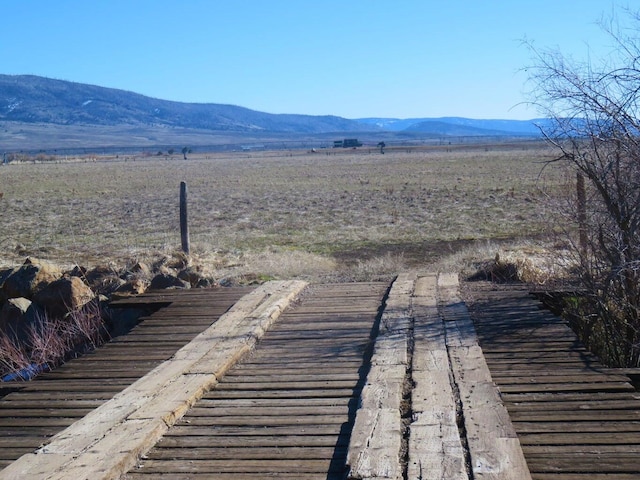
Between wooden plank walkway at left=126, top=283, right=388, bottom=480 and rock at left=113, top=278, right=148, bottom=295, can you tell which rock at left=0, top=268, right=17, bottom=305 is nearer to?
rock at left=113, top=278, right=148, bottom=295

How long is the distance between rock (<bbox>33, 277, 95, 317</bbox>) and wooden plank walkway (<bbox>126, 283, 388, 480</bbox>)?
4.08 meters

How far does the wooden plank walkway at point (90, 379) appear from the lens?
18.8 feet

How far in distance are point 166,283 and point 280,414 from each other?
607 cm

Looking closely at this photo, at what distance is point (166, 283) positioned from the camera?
446 inches

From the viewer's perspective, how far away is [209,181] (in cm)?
4400

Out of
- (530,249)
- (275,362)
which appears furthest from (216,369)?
(530,249)

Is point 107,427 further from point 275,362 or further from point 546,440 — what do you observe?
point 546,440

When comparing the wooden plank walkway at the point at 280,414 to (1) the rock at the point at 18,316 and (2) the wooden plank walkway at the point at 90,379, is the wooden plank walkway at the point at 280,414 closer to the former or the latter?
(2) the wooden plank walkway at the point at 90,379

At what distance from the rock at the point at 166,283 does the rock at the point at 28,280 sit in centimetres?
191

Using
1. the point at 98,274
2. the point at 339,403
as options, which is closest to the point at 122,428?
the point at 339,403

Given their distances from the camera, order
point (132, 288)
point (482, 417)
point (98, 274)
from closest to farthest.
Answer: point (482, 417) → point (132, 288) → point (98, 274)

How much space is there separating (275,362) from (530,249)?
7741 mm

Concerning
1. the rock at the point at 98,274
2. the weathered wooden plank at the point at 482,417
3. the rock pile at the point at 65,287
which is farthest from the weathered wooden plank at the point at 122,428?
the rock at the point at 98,274

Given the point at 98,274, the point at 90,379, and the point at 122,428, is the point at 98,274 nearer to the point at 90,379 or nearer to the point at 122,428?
the point at 90,379
